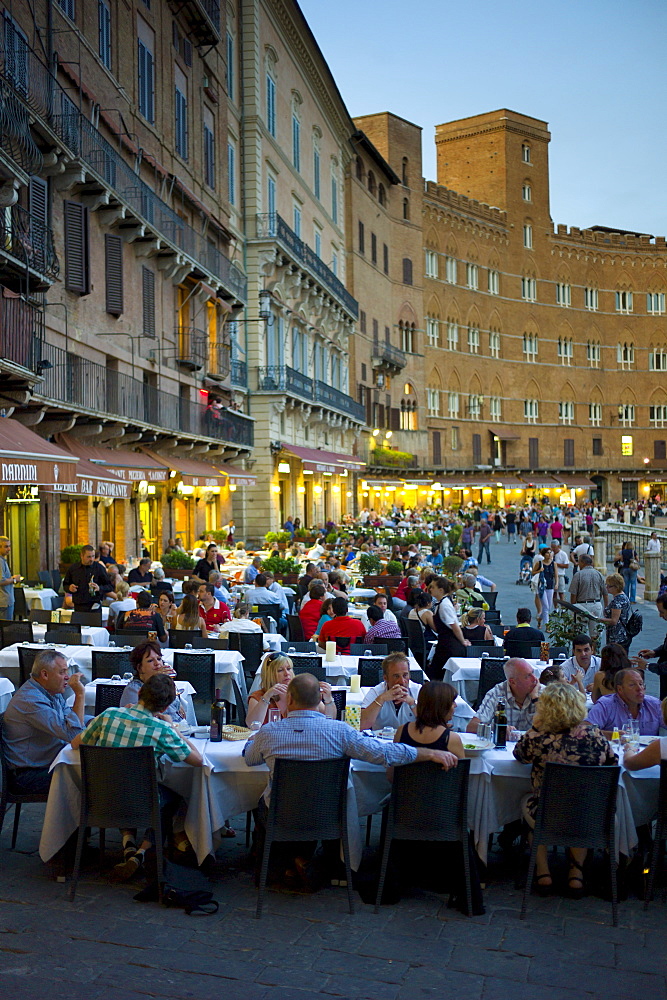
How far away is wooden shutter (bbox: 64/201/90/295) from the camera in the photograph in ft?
63.8

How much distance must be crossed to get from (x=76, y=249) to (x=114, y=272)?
2.24 m

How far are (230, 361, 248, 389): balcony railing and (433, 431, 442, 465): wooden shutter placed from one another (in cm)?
3097

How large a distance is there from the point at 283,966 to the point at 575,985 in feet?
4.33

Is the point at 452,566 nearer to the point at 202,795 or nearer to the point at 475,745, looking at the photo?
the point at 475,745

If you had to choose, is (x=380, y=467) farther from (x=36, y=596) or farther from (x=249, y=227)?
(x=36, y=596)

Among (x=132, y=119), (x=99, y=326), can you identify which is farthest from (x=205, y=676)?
(x=132, y=119)

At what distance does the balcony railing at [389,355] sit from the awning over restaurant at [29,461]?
141ft

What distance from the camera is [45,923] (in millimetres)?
4910

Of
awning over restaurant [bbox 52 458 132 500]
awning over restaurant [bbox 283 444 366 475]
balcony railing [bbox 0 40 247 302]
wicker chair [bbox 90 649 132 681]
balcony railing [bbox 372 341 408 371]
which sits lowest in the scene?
wicker chair [bbox 90 649 132 681]

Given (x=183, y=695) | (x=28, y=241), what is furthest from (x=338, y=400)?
(x=183, y=695)

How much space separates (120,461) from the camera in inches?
Answer: 782

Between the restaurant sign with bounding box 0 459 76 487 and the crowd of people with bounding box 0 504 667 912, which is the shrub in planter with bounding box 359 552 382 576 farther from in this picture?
the crowd of people with bounding box 0 504 667 912

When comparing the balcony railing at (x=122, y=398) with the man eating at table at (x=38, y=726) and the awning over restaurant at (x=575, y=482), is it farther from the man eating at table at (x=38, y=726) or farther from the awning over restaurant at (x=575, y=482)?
the awning over restaurant at (x=575, y=482)

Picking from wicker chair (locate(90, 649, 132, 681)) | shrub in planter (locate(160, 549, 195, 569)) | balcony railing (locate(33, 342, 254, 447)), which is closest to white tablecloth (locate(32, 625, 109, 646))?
wicker chair (locate(90, 649, 132, 681))
